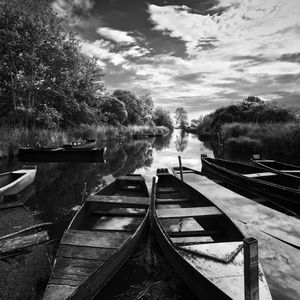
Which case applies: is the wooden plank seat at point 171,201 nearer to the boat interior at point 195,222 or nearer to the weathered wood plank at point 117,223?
the boat interior at point 195,222

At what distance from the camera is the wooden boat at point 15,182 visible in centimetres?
712

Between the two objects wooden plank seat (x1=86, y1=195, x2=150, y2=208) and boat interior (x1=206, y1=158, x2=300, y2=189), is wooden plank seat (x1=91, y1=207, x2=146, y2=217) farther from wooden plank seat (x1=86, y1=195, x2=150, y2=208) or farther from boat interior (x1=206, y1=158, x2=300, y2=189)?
boat interior (x1=206, y1=158, x2=300, y2=189)

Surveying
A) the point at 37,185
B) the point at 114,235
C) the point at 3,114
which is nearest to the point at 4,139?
the point at 3,114

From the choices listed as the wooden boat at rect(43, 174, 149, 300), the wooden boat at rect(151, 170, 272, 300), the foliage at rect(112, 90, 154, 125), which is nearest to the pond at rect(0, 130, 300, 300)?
the wooden boat at rect(151, 170, 272, 300)

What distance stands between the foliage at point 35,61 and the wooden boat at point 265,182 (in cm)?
1644

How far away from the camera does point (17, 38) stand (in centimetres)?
2027

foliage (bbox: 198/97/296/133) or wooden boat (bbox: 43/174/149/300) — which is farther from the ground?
foliage (bbox: 198/97/296/133)

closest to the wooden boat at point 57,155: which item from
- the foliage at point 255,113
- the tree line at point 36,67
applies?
the tree line at point 36,67

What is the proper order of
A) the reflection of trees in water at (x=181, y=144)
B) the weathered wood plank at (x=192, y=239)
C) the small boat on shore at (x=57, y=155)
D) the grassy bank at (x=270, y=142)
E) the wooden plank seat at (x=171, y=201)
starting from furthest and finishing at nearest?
the reflection of trees in water at (x=181, y=144) < the grassy bank at (x=270, y=142) < the small boat on shore at (x=57, y=155) < the wooden plank seat at (x=171, y=201) < the weathered wood plank at (x=192, y=239)

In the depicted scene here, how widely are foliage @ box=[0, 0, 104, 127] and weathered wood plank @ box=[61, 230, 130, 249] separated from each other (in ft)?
60.3

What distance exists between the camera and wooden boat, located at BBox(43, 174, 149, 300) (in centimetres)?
284

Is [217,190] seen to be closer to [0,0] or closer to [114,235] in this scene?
[114,235]

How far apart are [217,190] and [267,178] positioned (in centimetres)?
204

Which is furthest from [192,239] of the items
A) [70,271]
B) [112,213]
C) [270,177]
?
[270,177]
